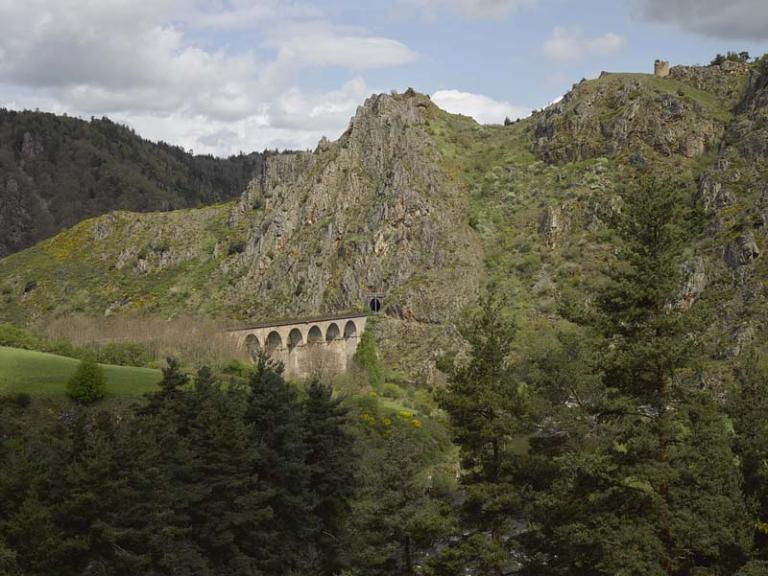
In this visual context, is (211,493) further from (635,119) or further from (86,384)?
(635,119)

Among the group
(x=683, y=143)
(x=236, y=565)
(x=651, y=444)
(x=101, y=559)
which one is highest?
(x=683, y=143)

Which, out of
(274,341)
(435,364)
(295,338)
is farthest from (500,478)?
(295,338)

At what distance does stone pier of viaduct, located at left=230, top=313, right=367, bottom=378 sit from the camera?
92.6m

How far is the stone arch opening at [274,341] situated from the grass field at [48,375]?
30.6 m

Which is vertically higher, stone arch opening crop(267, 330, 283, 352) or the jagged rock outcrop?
the jagged rock outcrop

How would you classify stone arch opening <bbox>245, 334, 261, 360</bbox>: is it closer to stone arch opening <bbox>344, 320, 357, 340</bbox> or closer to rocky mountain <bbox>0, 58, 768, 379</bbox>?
stone arch opening <bbox>344, 320, 357, 340</bbox>

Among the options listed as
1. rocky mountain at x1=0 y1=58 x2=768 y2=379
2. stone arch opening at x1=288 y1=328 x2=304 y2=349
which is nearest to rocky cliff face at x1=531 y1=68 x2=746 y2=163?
rocky mountain at x1=0 y1=58 x2=768 y2=379

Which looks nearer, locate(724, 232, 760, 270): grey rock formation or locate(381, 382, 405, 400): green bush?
locate(381, 382, 405, 400): green bush

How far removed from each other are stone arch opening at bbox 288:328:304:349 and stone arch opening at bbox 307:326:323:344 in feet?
5.91

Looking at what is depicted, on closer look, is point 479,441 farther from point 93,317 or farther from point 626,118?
point 626,118

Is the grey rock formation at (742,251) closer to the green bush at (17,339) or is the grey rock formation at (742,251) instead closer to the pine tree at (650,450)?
the pine tree at (650,450)

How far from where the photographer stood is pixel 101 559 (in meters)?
26.9

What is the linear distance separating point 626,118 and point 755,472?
10903cm

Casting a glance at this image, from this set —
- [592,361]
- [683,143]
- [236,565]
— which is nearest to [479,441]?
[592,361]
